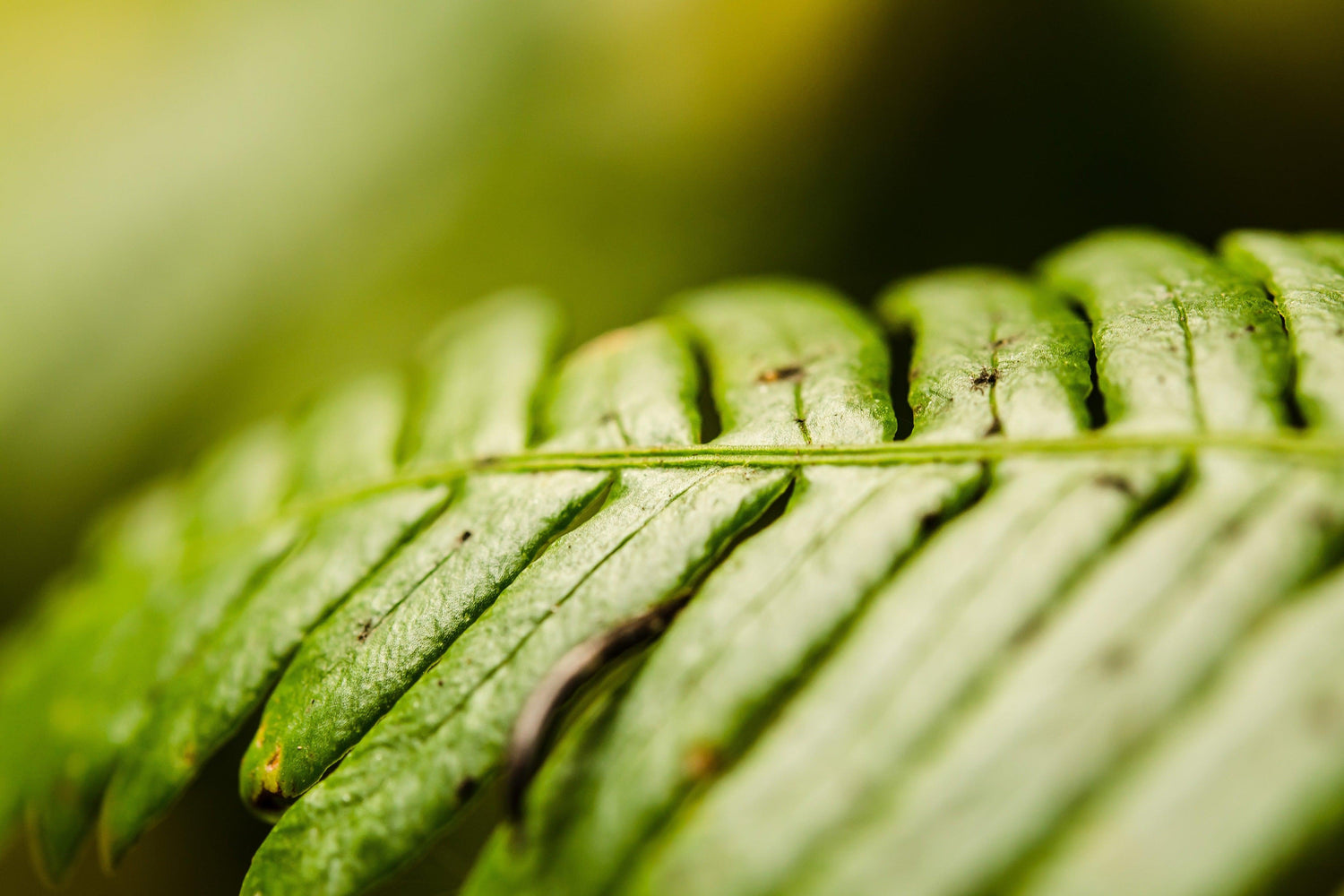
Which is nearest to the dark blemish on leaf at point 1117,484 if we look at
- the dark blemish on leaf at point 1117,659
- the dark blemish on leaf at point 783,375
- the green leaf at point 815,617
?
the green leaf at point 815,617

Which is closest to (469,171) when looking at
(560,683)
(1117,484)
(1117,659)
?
(560,683)

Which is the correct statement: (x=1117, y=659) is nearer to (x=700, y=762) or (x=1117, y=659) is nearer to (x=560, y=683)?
(x=700, y=762)

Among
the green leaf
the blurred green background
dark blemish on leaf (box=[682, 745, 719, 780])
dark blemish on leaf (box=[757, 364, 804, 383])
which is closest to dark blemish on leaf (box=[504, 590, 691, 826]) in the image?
the green leaf

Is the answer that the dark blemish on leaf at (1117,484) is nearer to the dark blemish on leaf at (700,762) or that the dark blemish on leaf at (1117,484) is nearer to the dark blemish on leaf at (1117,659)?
the dark blemish on leaf at (1117,659)

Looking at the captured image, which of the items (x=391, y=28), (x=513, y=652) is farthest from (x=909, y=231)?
(x=513, y=652)

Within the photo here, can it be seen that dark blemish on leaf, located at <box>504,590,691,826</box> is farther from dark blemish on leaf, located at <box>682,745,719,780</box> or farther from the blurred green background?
the blurred green background

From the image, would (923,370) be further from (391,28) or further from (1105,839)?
(391,28)
